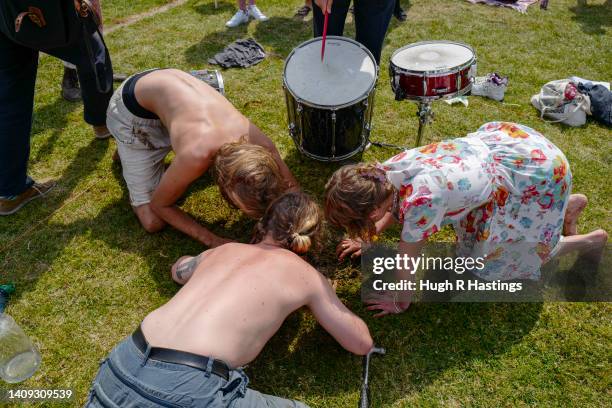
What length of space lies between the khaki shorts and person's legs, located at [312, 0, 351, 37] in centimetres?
164

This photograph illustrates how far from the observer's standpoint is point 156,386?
1884 mm

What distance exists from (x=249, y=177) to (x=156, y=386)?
111 cm

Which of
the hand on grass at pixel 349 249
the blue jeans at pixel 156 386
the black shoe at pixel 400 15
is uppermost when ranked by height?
the blue jeans at pixel 156 386

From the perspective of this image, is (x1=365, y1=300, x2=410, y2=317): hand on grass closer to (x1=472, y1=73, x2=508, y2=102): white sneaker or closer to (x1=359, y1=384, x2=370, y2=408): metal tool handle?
(x1=359, y1=384, x2=370, y2=408): metal tool handle

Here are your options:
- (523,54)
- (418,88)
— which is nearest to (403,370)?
Answer: (418,88)

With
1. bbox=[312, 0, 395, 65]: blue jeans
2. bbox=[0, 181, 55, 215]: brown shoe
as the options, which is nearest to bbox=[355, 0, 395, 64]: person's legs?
bbox=[312, 0, 395, 65]: blue jeans

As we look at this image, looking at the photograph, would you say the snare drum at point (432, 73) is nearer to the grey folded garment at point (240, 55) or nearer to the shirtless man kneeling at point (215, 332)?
the shirtless man kneeling at point (215, 332)

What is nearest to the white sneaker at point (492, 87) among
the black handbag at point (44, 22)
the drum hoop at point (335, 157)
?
the drum hoop at point (335, 157)

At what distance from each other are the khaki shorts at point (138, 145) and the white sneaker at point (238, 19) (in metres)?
2.86

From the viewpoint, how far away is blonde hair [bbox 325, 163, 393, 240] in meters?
2.38

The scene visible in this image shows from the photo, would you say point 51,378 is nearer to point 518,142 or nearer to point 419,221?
point 419,221

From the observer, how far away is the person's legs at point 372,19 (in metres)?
3.92

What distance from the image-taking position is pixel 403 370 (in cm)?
263

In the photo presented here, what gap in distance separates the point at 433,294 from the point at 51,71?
436cm
